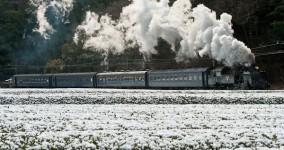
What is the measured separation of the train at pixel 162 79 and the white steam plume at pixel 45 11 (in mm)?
13954

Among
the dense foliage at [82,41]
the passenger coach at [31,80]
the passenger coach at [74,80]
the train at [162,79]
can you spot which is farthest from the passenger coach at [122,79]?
the passenger coach at [31,80]

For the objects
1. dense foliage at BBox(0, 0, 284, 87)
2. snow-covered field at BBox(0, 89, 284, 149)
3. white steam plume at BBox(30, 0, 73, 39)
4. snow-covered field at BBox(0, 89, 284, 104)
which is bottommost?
snow-covered field at BBox(0, 89, 284, 149)

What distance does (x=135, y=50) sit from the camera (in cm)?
6719

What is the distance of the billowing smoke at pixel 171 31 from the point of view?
143 feet

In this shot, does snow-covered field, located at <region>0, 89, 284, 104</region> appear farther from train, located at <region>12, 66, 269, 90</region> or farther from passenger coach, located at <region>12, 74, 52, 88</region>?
passenger coach, located at <region>12, 74, 52, 88</region>

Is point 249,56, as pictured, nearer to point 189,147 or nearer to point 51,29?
point 189,147

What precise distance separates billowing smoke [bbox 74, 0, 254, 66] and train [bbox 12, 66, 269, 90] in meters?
1.36

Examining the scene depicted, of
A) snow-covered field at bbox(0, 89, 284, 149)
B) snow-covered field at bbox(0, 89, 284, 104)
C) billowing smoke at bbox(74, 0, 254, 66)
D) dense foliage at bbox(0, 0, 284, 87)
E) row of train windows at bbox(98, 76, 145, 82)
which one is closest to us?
snow-covered field at bbox(0, 89, 284, 149)

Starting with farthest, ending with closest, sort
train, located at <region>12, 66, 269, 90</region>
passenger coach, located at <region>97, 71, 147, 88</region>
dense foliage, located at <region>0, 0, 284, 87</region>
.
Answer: passenger coach, located at <region>97, 71, 147, 88</region> → dense foliage, located at <region>0, 0, 284, 87</region> → train, located at <region>12, 66, 269, 90</region>

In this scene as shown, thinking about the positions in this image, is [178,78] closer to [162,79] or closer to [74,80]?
[162,79]

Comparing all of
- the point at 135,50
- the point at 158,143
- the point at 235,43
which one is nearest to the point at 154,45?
the point at 135,50

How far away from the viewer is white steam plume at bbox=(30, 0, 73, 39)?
3410 inches

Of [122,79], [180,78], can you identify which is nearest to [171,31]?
[122,79]

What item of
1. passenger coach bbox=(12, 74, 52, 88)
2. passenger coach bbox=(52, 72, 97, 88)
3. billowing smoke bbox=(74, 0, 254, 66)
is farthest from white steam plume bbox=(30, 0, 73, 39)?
passenger coach bbox=(52, 72, 97, 88)
